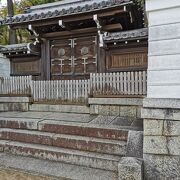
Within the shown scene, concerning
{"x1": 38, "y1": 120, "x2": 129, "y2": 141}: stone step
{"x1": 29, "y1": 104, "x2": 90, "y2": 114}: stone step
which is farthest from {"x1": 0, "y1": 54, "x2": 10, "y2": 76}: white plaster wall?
{"x1": 38, "y1": 120, "x2": 129, "y2": 141}: stone step

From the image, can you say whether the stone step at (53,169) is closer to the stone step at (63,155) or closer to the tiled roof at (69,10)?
the stone step at (63,155)

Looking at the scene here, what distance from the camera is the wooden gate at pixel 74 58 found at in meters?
9.07

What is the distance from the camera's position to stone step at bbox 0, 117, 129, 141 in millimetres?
4832

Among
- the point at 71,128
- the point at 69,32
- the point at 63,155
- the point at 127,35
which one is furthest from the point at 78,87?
the point at 63,155

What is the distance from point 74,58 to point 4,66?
150 inches

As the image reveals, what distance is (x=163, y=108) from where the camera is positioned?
12.1 feet

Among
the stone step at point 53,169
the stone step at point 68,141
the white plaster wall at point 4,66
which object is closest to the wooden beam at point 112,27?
the stone step at point 68,141

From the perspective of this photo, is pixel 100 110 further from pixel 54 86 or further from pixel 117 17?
pixel 117 17

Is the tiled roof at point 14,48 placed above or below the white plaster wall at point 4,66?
above

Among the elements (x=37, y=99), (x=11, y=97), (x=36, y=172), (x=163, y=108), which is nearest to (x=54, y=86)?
(x=37, y=99)

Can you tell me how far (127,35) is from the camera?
736 centimetres

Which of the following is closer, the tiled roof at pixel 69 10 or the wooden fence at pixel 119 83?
the wooden fence at pixel 119 83

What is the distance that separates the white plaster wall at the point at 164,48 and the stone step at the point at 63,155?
1661 millimetres

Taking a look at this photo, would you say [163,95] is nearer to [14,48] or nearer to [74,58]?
[74,58]
